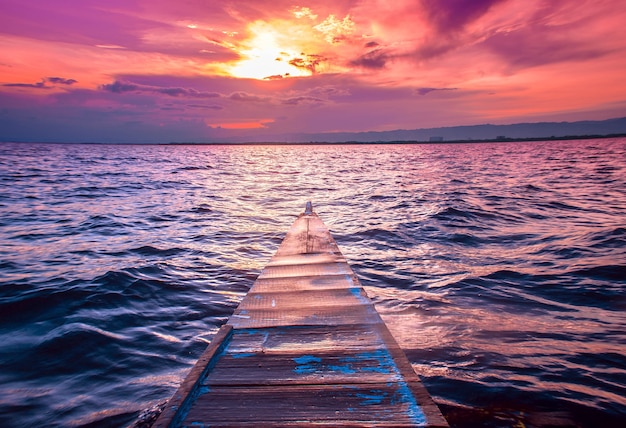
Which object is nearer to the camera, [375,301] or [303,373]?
[303,373]

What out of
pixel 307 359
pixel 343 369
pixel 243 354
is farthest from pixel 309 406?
pixel 243 354

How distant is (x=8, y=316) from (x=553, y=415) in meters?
8.24

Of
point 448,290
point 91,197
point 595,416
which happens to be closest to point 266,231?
point 448,290

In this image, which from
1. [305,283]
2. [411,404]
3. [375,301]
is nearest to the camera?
[411,404]

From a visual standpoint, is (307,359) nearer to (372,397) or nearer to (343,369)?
(343,369)

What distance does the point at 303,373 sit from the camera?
8.95ft

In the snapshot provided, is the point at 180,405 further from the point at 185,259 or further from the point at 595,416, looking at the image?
the point at 185,259

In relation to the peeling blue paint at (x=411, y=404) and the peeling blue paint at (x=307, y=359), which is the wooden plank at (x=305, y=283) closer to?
the peeling blue paint at (x=307, y=359)

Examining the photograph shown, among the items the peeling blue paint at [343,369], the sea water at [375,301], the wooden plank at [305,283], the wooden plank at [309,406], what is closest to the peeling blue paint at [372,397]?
the wooden plank at [309,406]

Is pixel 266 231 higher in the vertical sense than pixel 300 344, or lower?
lower

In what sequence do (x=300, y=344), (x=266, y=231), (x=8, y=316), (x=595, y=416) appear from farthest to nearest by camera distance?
(x=266, y=231) → (x=8, y=316) → (x=595, y=416) → (x=300, y=344)

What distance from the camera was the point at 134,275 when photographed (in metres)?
7.98

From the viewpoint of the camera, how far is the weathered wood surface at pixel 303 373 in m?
2.23

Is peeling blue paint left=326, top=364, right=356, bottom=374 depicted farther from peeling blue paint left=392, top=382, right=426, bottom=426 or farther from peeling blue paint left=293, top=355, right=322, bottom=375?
peeling blue paint left=392, top=382, right=426, bottom=426
